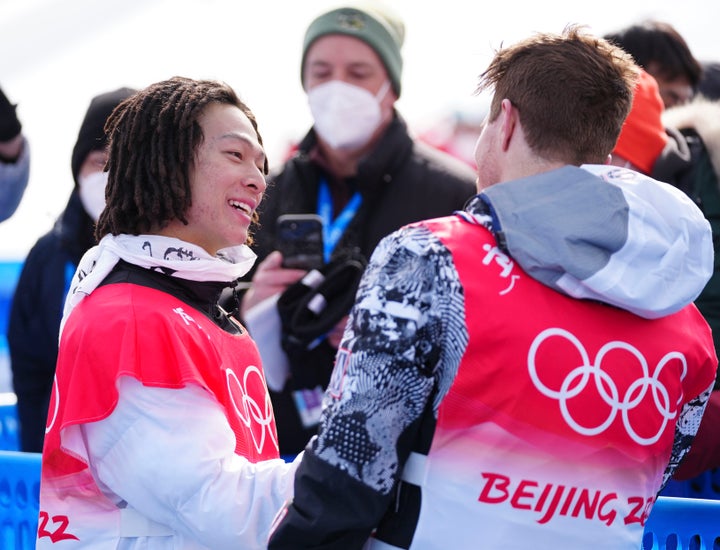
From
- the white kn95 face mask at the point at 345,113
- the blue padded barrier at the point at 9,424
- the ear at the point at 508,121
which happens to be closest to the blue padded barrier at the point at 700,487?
the ear at the point at 508,121

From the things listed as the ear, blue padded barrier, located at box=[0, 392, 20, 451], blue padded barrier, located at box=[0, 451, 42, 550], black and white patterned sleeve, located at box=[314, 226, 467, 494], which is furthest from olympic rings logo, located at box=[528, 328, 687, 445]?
blue padded barrier, located at box=[0, 392, 20, 451]

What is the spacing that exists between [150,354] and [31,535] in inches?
44.8

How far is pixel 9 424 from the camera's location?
3898mm

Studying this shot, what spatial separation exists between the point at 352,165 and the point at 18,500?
5.84 feet

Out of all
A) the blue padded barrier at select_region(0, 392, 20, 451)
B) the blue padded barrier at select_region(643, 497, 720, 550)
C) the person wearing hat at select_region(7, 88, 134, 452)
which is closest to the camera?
the blue padded barrier at select_region(643, 497, 720, 550)

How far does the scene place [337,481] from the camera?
5.57 ft

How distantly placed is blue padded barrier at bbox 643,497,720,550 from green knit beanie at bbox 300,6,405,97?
211 cm

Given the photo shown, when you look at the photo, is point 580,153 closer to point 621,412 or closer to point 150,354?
point 621,412

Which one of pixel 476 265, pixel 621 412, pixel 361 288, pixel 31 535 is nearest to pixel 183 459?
pixel 361 288

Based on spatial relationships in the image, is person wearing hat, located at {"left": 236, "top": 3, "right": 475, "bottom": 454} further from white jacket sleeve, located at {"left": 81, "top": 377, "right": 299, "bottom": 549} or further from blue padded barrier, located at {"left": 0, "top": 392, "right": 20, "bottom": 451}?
white jacket sleeve, located at {"left": 81, "top": 377, "right": 299, "bottom": 549}

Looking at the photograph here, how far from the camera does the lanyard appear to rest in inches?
143

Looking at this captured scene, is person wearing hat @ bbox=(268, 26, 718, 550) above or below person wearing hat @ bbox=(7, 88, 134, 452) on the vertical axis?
above

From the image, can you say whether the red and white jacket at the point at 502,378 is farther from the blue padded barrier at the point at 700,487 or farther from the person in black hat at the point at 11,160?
the person in black hat at the point at 11,160

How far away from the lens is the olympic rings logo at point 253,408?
81.2 inches
